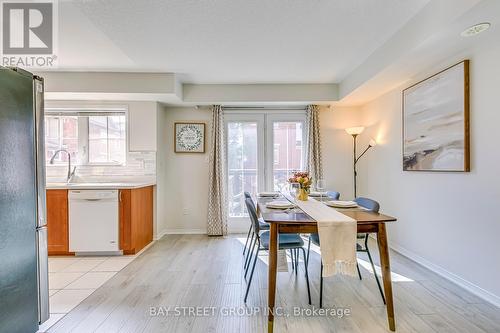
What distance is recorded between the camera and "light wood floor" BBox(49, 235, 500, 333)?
1876 mm

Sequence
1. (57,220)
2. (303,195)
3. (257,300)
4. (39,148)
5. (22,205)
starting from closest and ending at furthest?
(22,205), (39,148), (257,300), (303,195), (57,220)

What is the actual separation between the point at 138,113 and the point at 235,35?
217 cm

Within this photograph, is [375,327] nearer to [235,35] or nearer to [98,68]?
[235,35]

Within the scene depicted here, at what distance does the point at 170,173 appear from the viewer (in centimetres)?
443

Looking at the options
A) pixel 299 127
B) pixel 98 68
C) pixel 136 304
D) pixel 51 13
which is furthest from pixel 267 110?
pixel 136 304

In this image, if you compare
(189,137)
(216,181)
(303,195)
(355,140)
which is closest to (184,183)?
(216,181)

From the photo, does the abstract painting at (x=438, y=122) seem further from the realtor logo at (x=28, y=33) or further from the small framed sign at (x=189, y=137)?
the realtor logo at (x=28, y=33)

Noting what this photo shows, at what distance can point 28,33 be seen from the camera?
8.08ft

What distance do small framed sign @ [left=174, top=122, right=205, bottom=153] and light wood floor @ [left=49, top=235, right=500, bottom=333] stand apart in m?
1.87

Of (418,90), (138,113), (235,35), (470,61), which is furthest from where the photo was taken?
(138,113)

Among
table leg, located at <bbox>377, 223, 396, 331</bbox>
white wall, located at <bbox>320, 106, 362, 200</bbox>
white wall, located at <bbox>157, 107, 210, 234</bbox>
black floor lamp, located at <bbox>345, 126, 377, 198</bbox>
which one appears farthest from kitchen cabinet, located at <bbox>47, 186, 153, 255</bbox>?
black floor lamp, located at <bbox>345, 126, 377, 198</bbox>

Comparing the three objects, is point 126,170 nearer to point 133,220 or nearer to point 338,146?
point 133,220

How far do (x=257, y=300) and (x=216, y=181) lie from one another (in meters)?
2.30

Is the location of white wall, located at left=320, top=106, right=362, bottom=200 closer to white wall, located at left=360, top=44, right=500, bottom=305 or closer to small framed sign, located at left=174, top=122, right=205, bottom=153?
white wall, located at left=360, top=44, right=500, bottom=305
